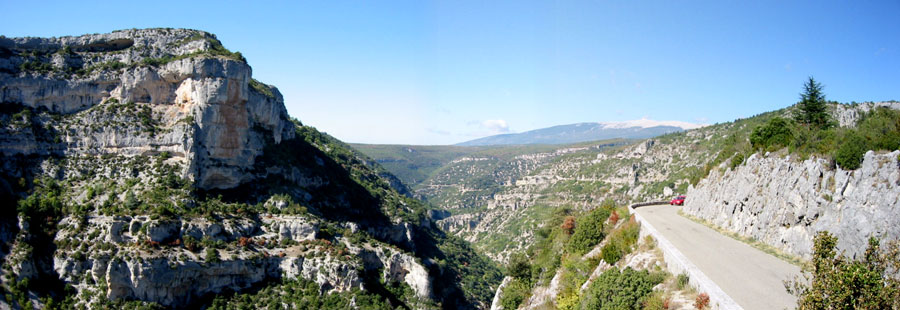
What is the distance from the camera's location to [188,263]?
118 feet

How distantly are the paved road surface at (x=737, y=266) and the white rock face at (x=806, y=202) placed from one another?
1302mm

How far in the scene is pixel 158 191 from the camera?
132 ft

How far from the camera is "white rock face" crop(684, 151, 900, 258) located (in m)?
14.4

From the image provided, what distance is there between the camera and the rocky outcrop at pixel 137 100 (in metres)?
43.1

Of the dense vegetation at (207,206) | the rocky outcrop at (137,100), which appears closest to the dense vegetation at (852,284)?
the dense vegetation at (207,206)

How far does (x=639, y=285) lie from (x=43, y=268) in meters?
41.5

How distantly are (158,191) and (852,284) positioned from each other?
45688 millimetres

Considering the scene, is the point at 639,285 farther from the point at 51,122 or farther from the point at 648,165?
the point at 648,165

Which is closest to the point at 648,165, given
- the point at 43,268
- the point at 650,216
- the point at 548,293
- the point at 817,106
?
the point at 817,106

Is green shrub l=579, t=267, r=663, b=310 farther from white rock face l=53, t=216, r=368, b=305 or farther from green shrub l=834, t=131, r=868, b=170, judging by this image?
white rock face l=53, t=216, r=368, b=305

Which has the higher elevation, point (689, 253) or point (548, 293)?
point (689, 253)

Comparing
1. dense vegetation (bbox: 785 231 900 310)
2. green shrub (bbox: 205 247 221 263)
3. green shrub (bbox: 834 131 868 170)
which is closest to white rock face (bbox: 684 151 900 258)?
green shrub (bbox: 834 131 868 170)

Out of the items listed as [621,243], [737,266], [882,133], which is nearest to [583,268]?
[621,243]

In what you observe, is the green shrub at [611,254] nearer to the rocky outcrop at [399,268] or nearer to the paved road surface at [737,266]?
the paved road surface at [737,266]
